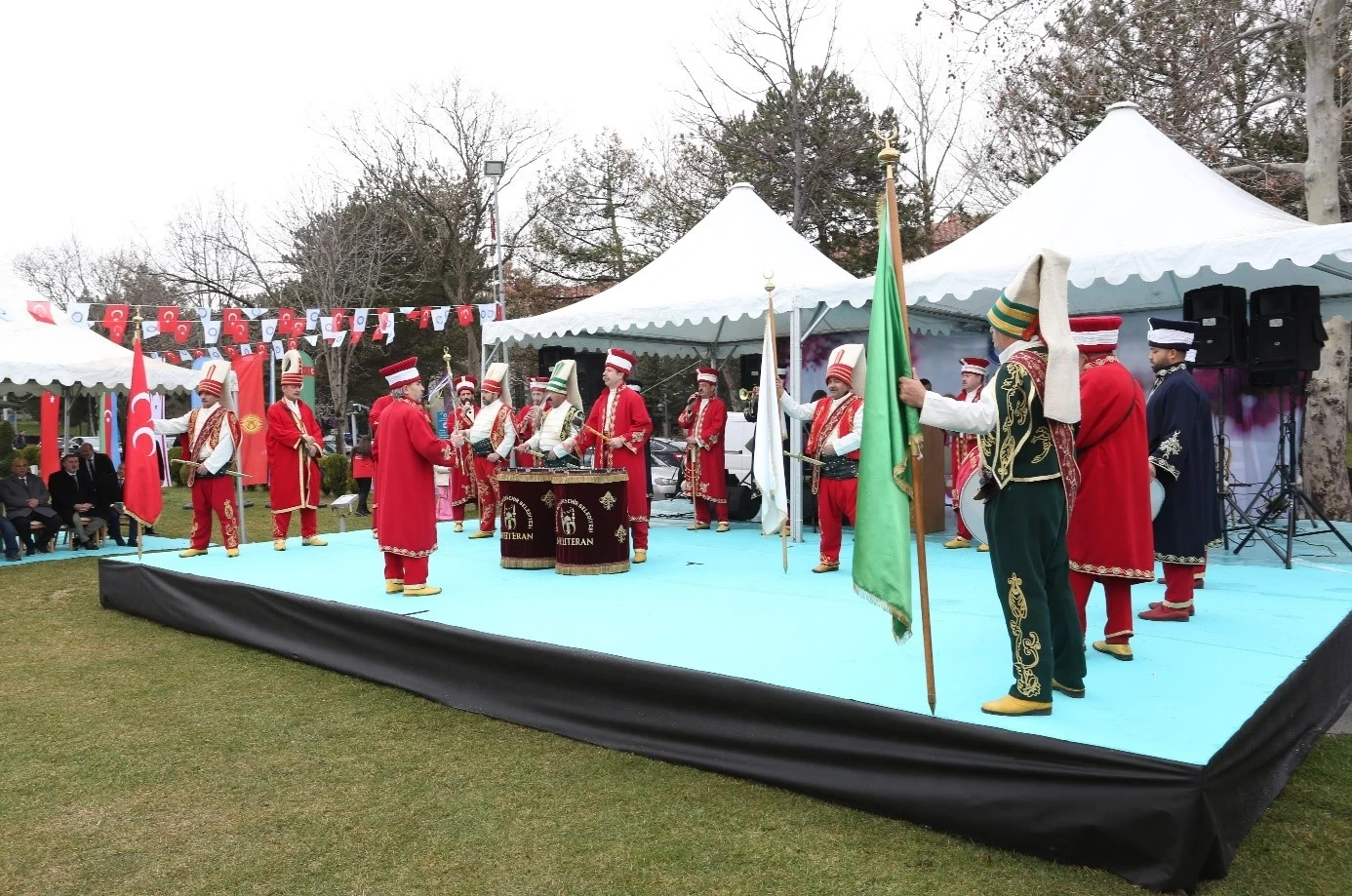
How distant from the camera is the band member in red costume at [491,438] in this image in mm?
9570

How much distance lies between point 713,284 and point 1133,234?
4.17 m

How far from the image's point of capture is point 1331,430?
11.7m

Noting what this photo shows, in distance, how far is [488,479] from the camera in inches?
407

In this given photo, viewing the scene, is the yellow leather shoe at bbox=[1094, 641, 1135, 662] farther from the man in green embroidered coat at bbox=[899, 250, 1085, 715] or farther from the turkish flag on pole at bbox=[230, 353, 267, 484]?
the turkish flag on pole at bbox=[230, 353, 267, 484]

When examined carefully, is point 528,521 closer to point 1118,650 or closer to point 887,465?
point 1118,650

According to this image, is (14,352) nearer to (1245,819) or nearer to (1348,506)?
(1245,819)

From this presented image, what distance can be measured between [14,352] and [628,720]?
431 inches

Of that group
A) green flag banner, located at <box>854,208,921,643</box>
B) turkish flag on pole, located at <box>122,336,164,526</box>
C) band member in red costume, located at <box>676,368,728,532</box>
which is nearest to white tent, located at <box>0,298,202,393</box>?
turkish flag on pole, located at <box>122,336,164,526</box>

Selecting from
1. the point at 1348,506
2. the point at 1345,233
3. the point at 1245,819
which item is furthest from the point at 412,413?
the point at 1348,506

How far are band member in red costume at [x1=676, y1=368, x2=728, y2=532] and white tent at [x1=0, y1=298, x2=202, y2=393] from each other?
20.2ft

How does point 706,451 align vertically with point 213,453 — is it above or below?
below

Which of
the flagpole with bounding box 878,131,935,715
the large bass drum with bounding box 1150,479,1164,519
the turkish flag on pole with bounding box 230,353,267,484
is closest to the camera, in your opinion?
the flagpole with bounding box 878,131,935,715

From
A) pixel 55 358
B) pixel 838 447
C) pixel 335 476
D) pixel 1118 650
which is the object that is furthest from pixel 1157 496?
pixel 335 476

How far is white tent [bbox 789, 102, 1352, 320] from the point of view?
6.93 m
